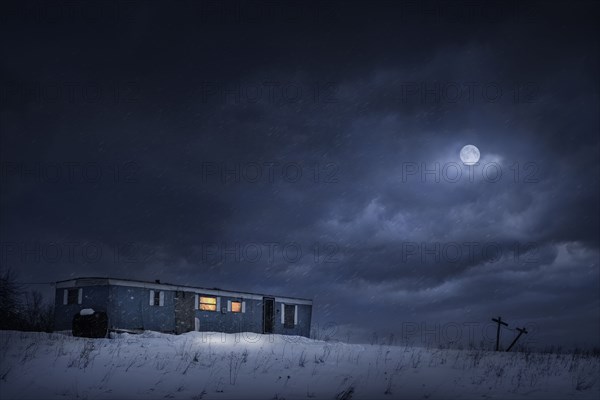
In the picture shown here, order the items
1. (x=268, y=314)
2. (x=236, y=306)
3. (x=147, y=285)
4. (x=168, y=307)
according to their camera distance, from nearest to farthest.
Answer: (x=147, y=285)
(x=168, y=307)
(x=236, y=306)
(x=268, y=314)

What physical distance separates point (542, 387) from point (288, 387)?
20.6ft

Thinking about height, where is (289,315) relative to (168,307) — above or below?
below

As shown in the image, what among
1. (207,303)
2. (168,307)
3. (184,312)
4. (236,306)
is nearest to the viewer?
(168,307)

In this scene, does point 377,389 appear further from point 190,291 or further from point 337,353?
point 190,291

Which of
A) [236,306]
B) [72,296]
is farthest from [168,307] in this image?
[72,296]

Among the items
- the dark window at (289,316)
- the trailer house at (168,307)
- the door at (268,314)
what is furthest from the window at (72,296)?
the dark window at (289,316)

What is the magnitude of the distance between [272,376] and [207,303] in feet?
68.4

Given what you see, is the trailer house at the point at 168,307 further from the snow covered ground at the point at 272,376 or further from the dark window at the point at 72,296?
the snow covered ground at the point at 272,376

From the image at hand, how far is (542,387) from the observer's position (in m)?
12.8

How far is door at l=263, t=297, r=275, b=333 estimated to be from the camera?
37072 millimetres

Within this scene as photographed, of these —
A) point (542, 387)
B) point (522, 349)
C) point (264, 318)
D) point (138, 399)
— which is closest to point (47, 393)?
point (138, 399)

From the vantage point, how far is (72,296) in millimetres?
31547

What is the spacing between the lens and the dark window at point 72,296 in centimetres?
3121

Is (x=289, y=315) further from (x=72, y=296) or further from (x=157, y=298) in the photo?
(x=72, y=296)
